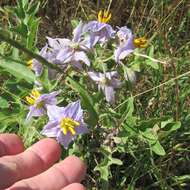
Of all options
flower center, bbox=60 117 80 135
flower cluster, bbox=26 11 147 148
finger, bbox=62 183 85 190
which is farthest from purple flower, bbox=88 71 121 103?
finger, bbox=62 183 85 190

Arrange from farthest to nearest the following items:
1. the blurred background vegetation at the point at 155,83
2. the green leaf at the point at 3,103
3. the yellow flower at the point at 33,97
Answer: the blurred background vegetation at the point at 155,83 < the green leaf at the point at 3,103 < the yellow flower at the point at 33,97

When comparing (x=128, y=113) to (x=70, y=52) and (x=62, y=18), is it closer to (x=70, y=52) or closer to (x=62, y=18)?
(x=70, y=52)

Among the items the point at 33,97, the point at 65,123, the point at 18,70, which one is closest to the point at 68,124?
the point at 65,123

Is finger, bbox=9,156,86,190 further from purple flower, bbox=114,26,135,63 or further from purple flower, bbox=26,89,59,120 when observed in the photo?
purple flower, bbox=114,26,135,63

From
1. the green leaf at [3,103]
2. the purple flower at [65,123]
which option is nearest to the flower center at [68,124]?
the purple flower at [65,123]

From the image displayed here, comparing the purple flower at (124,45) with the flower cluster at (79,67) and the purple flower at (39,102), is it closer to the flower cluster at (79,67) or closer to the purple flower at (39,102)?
the flower cluster at (79,67)

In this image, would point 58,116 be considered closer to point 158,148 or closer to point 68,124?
point 68,124
